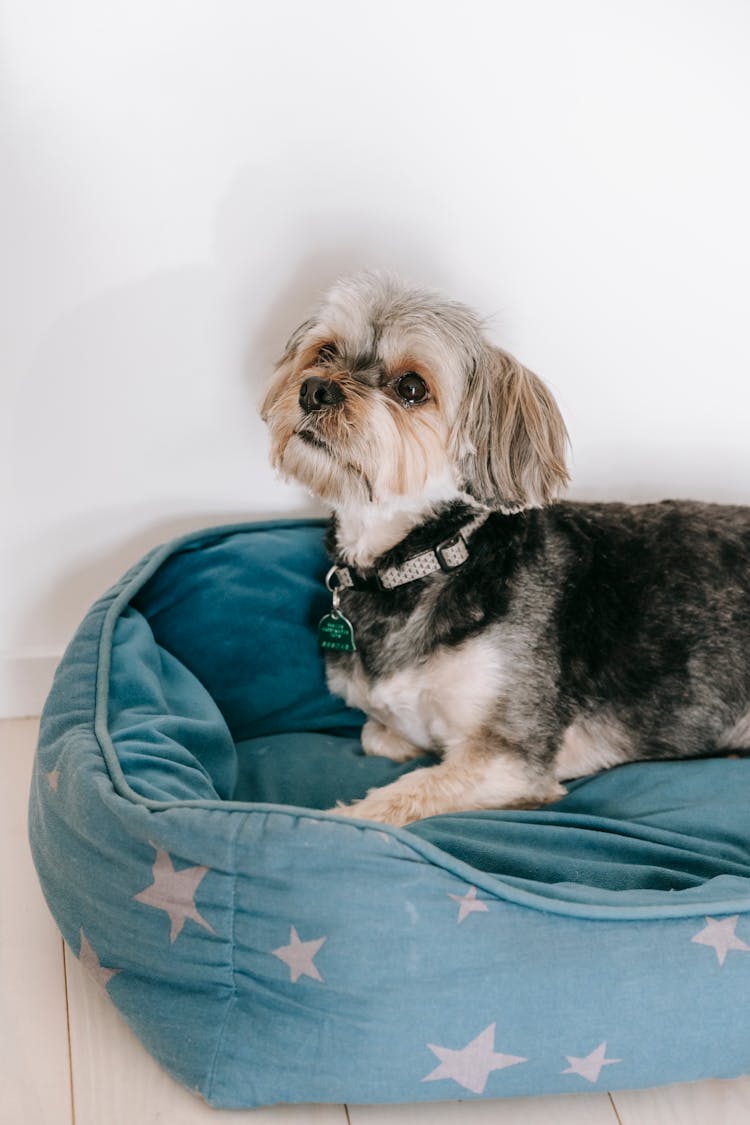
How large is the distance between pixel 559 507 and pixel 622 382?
533 mm

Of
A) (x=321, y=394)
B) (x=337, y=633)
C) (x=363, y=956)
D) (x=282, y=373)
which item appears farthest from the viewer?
(x=337, y=633)

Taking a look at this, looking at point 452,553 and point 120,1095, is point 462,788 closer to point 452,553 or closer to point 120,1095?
point 452,553

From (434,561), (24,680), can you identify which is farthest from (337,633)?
(24,680)

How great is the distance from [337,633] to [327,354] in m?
0.62

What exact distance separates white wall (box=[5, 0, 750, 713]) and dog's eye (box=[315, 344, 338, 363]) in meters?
0.50

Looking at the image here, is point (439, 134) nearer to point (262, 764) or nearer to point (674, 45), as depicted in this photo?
point (674, 45)

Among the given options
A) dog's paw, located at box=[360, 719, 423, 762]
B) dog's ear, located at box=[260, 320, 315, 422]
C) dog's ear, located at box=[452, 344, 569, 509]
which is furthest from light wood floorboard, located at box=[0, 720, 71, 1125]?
dog's ear, located at box=[452, 344, 569, 509]

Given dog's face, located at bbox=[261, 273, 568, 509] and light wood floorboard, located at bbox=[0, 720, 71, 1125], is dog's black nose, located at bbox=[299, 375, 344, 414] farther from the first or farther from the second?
light wood floorboard, located at bbox=[0, 720, 71, 1125]

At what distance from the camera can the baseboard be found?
2832 mm

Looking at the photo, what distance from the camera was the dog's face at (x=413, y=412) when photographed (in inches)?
78.7

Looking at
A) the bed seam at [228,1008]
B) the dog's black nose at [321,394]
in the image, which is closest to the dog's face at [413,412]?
the dog's black nose at [321,394]

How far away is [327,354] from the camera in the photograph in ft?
7.02

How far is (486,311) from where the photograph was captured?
2672 mm

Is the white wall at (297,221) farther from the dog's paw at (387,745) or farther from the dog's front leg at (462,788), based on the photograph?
the dog's front leg at (462,788)
